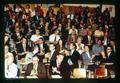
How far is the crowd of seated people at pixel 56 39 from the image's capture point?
262 centimetres

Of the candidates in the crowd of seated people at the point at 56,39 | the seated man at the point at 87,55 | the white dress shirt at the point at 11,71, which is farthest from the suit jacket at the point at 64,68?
the white dress shirt at the point at 11,71

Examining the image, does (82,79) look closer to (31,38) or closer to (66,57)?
(66,57)

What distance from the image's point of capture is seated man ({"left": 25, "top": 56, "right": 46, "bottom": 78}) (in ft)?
8.59

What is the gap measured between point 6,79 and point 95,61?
27.2 inches

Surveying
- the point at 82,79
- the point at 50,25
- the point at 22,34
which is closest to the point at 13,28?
the point at 22,34

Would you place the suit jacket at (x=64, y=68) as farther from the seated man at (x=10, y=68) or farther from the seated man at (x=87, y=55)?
the seated man at (x=10, y=68)

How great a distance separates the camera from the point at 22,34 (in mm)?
2637

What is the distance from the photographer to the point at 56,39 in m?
2.64

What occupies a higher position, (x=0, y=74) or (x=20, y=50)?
(x=20, y=50)

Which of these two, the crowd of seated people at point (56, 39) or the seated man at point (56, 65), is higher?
the crowd of seated people at point (56, 39)

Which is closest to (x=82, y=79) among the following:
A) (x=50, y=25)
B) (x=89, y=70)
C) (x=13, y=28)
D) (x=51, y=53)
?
(x=89, y=70)

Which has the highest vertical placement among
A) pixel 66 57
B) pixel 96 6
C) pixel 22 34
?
pixel 96 6

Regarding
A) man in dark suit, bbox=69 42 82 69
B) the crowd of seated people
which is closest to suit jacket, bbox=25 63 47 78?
the crowd of seated people

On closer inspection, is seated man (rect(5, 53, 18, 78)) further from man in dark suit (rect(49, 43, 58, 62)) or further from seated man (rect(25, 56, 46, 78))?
man in dark suit (rect(49, 43, 58, 62))
